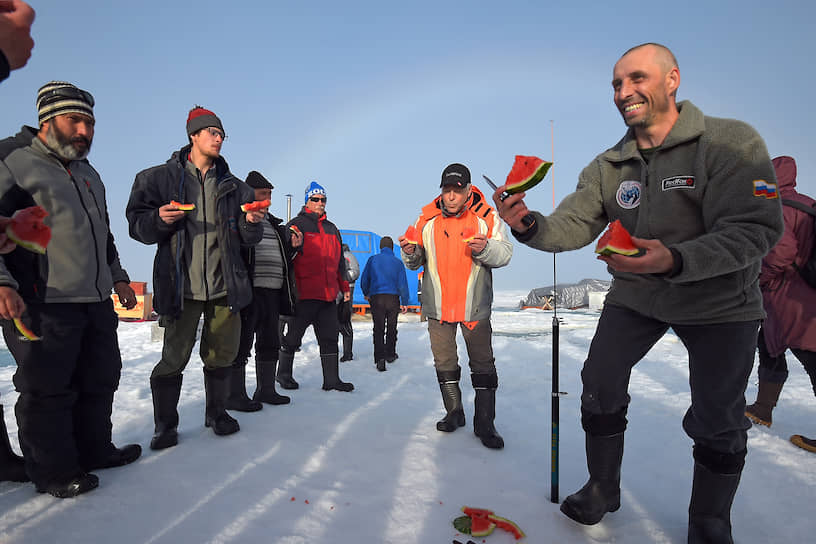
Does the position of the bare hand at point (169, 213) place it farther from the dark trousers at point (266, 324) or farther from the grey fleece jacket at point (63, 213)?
the dark trousers at point (266, 324)

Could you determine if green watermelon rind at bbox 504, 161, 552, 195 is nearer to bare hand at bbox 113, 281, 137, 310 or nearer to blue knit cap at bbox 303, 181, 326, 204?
bare hand at bbox 113, 281, 137, 310

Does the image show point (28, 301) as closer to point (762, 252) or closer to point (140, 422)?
point (140, 422)

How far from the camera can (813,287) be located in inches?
142

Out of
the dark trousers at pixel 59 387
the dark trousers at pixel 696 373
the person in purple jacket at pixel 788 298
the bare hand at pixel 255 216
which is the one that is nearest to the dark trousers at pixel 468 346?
the dark trousers at pixel 696 373

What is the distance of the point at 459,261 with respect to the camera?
3.71 metres

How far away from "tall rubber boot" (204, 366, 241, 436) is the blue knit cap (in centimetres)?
265

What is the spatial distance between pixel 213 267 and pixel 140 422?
5.25ft

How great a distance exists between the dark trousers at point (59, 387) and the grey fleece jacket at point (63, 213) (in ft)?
0.42

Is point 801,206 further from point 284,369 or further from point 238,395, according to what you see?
point 284,369

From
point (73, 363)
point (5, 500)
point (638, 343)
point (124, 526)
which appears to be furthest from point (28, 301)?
point (638, 343)

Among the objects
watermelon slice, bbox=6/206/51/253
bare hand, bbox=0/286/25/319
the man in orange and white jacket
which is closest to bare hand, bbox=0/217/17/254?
watermelon slice, bbox=6/206/51/253

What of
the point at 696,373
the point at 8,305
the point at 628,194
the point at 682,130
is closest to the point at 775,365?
the point at 696,373

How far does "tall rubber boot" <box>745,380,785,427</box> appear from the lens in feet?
13.0

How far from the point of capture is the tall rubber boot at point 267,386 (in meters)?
4.64
